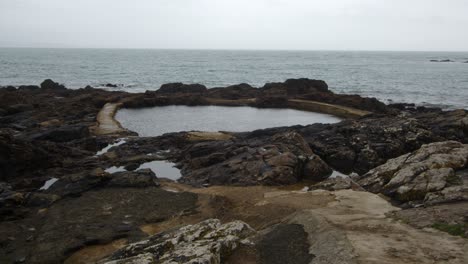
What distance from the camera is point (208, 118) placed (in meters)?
41.6

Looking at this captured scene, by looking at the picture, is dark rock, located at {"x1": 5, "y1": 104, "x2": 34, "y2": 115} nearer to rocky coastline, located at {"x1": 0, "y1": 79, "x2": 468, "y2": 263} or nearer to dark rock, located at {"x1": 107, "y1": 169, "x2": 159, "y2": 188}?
rocky coastline, located at {"x1": 0, "y1": 79, "x2": 468, "y2": 263}

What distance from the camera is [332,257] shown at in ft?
29.5

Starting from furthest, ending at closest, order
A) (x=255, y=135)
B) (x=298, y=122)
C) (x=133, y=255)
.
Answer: (x=298, y=122) < (x=255, y=135) < (x=133, y=255)

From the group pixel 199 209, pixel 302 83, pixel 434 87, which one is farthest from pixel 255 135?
pixel 434 87

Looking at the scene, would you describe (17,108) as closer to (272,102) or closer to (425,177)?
(272,102)

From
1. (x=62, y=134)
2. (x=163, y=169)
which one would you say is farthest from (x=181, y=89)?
(x=163, y=169)

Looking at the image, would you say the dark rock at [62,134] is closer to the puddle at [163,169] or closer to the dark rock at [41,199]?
the puddle at [163,169]

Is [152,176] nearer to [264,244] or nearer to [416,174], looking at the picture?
[264,244]

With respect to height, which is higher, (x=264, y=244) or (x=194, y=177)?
(x=264, y=244)

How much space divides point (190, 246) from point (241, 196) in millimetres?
8417

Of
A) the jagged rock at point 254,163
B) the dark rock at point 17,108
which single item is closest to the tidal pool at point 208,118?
the dark rock at point 17,108

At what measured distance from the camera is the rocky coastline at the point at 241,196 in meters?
9.95

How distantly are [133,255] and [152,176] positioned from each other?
10.2m

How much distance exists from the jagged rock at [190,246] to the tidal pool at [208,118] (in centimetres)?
2335
